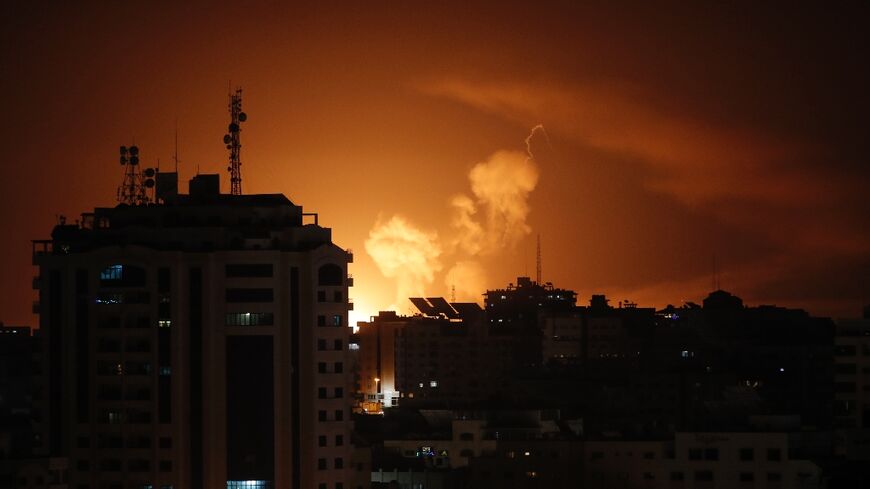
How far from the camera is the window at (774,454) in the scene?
372 ft

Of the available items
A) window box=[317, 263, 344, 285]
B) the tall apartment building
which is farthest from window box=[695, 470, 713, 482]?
window box=[317, 263, 344, 285]

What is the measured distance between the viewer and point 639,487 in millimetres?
117938

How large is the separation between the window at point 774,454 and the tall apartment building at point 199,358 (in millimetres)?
21557

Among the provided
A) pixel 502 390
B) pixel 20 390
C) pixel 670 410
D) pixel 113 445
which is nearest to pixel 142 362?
pixel 113 445

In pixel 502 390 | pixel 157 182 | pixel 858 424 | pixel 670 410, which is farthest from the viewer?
pixel 502 390

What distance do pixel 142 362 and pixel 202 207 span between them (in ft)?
25.9

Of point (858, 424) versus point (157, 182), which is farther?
point (858, 424)

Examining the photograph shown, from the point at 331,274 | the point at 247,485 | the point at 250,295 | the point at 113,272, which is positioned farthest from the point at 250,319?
the point at 247,485

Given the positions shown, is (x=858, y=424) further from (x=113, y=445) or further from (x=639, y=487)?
(x=113, y=445)

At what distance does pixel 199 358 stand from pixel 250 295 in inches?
140

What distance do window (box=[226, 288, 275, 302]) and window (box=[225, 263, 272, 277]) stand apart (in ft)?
2.17

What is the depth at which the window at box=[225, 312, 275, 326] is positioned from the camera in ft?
340

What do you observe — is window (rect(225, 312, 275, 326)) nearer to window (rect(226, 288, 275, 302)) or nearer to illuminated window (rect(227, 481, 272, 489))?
window (rect(226, 288, 275, 302))

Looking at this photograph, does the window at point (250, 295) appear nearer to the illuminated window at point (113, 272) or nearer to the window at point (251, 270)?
the window at point (251, 270)
